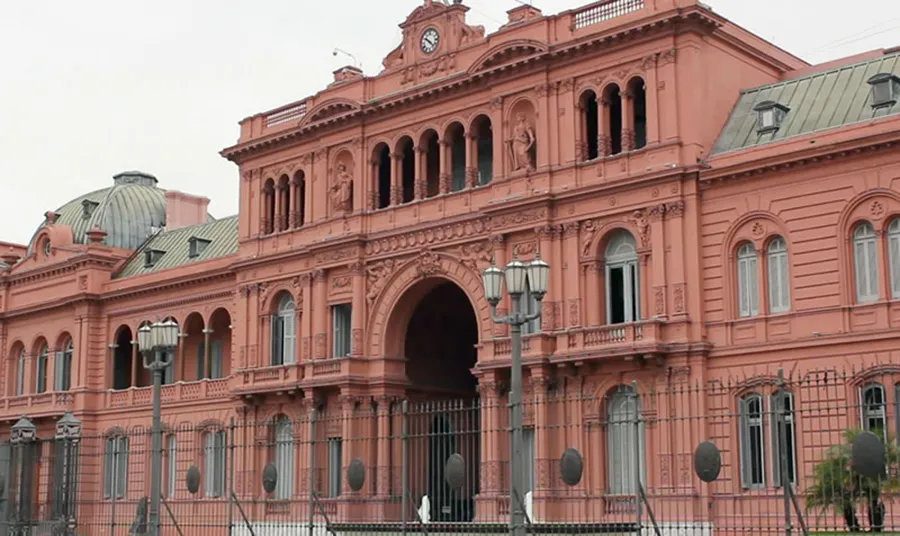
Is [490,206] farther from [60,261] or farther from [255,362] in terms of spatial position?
[60,261]

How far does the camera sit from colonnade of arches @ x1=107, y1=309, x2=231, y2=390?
54.1 metres

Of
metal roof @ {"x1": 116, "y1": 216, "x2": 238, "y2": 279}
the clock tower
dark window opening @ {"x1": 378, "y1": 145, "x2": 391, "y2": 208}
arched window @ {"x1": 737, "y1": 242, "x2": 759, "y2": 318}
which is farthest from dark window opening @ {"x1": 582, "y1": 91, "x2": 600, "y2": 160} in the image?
metal roof @ {"x1": 116, "y1": 216, "x2": 238, "y2": 279}

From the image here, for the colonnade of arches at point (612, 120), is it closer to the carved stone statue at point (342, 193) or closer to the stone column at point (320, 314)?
the carved stone statue at point (342, 193)

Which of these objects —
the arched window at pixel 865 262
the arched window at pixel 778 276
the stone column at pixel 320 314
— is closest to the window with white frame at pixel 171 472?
the stone column at pixel 320 314

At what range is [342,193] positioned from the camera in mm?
46188

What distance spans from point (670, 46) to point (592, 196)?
4.77 meters

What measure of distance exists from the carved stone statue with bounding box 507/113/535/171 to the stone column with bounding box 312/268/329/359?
29.4ft

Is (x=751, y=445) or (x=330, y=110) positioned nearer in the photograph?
(x=751, y=445)

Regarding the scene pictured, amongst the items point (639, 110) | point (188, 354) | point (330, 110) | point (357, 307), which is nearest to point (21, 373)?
point (188, 354)

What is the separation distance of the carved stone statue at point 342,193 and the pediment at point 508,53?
6.93 meters

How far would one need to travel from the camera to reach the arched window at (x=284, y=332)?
47.6 metres

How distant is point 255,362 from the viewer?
4847 cm

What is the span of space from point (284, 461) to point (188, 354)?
10491mm

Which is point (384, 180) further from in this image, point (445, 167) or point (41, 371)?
point (41, 371)
